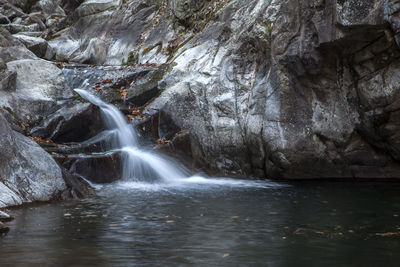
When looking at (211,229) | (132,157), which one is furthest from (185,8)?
(211,229)

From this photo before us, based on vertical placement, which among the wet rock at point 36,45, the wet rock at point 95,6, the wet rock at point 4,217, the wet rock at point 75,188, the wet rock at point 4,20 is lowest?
the wet rock at point 4,217

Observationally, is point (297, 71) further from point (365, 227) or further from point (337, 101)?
point (365, 227)

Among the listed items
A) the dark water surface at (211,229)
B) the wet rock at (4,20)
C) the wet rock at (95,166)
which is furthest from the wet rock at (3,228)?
the wet rock at (4,20)

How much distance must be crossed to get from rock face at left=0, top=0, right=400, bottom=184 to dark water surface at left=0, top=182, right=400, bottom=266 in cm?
150

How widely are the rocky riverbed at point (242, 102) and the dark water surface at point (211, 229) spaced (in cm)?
128

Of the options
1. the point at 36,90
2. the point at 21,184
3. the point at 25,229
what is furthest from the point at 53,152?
the point at 25,229

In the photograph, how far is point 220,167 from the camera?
11.7m

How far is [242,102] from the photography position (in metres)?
11.6

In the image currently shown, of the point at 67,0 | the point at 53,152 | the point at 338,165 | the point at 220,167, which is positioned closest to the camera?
the point at 53,152

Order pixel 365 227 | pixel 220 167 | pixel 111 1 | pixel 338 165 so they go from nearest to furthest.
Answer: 1. pixel 365 227
2. pixel 338 165
3. pixel 220 167
4. pixel 111 1

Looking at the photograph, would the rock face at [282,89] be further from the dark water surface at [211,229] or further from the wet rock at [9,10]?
the wet rock at [9,10]

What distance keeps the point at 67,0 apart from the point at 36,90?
21.2 meters

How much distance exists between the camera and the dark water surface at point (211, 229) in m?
4.65

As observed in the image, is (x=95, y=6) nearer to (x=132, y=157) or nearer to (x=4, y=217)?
(x=132, y=157)
